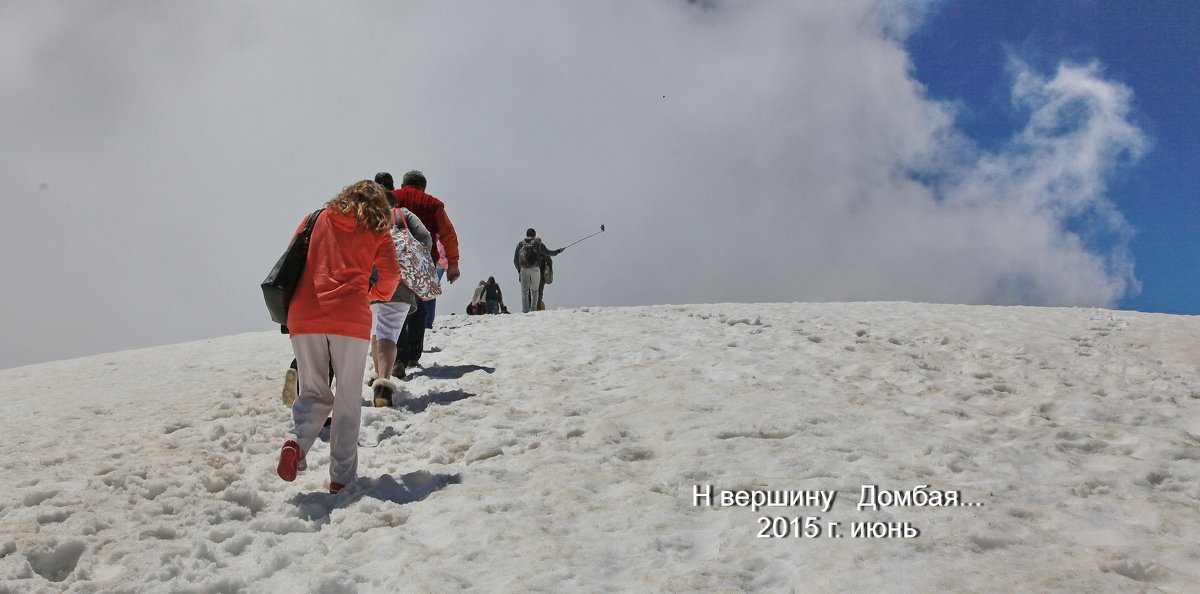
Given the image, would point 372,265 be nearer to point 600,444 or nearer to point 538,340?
point 600,444

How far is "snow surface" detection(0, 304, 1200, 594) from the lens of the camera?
12.5ft

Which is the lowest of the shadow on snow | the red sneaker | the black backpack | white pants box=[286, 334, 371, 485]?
the shadow on snow

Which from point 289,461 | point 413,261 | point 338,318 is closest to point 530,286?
point 413,261

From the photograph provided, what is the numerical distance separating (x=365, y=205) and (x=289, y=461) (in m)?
1.82

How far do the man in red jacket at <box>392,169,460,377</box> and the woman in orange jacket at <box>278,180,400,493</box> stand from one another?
3.44m

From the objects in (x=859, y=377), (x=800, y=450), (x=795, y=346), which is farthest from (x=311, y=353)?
(x=795, y=346)

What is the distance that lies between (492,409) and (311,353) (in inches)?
94.8

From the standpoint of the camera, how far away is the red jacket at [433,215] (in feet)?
28.3

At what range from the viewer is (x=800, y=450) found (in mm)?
5414

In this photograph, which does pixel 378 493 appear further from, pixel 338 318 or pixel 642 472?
pixel 642 472

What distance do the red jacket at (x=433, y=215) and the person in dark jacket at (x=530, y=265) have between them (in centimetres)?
1078

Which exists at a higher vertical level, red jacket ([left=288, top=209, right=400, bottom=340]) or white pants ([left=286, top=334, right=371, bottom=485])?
red jacket ([left=288, top=209, right=400, bottom=340])

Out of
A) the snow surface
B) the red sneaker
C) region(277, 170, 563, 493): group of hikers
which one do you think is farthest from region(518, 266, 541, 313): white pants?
the red sneaker

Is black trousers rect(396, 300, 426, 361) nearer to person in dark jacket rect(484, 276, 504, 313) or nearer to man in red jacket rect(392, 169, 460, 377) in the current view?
man in red jacket rect(392, 169, 460, 377)
